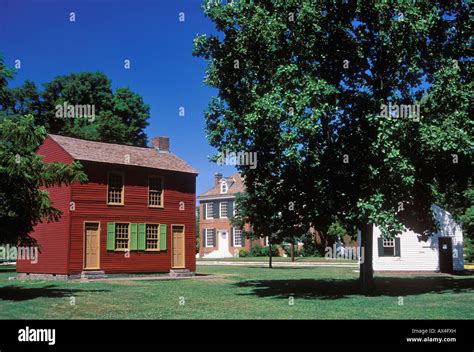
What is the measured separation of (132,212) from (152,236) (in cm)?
210

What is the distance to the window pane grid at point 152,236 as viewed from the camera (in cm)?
3288

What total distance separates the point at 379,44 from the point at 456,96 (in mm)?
3381

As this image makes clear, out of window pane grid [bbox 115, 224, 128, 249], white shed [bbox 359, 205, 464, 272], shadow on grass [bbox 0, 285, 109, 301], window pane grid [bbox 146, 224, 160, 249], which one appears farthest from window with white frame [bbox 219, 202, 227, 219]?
shadow on grass [bbox 0, 285, 109, 301]

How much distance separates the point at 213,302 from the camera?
59.0 ft

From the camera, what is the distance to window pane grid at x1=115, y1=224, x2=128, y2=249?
31.4 metres

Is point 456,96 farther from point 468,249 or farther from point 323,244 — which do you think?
point 323,244

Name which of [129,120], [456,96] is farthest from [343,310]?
[129,120]

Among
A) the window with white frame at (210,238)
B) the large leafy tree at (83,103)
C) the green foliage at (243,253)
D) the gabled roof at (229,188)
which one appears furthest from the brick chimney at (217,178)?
the large leafy tree at (83,103)

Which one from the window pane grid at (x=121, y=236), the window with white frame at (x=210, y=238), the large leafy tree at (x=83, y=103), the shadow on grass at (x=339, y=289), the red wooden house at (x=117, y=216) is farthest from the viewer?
the window with white frame at (x=210, y=238)

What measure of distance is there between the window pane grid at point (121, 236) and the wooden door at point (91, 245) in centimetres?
127

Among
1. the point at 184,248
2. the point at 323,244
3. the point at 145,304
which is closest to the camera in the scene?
the point at 145,304

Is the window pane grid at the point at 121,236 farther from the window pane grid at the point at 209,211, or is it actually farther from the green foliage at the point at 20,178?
the window pane grid at the point at 209,211

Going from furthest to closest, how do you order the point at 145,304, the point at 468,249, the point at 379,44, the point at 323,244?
the point at 323,244 → the point at 468,249 → the point at 379,44 → the point at 145,304

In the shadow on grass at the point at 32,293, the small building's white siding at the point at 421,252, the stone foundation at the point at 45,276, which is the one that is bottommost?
the stone foundation at the point at 45,276
